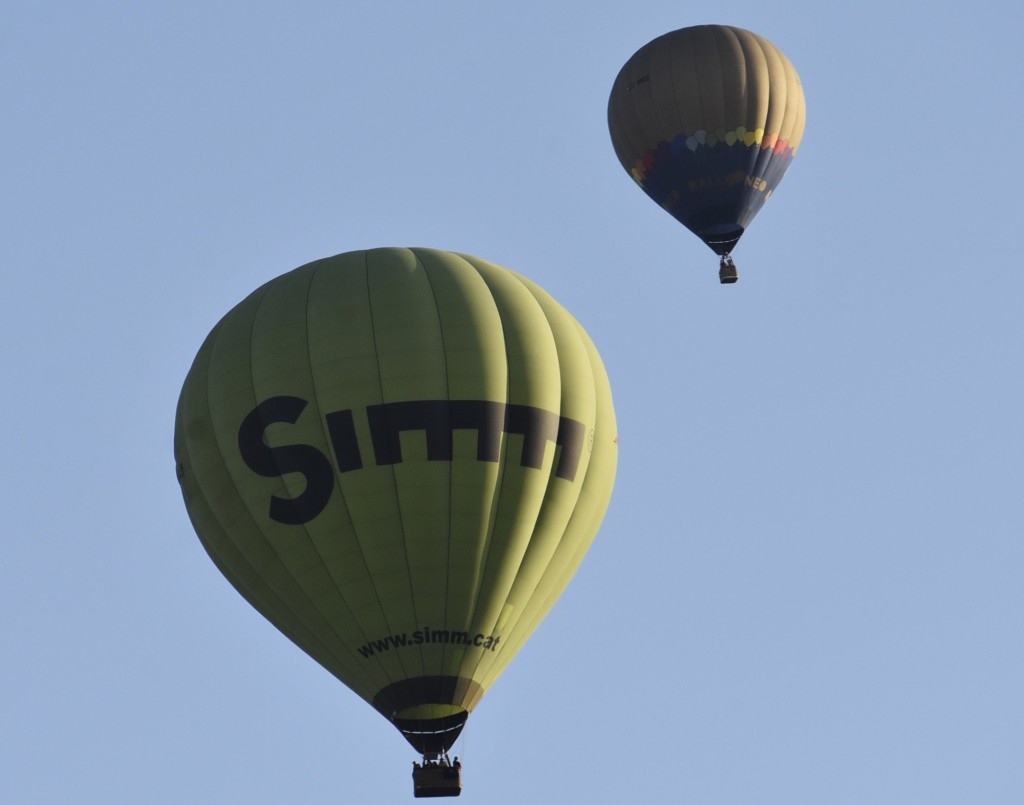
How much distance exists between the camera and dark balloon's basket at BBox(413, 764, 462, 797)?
33531mm

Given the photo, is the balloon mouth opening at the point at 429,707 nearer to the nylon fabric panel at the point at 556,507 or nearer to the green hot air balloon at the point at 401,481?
the green hot air balloon at the point at 401,481

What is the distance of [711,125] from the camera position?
47.0 meters

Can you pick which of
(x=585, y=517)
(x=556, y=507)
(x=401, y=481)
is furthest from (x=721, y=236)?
(x=401, y=481)

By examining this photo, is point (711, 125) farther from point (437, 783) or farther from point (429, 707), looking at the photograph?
point (437, 783)

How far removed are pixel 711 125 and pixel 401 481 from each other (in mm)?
15806

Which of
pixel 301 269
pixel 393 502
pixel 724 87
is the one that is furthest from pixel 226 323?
pixel 724 87

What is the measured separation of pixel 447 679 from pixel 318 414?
395cm

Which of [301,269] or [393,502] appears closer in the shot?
[393,502]

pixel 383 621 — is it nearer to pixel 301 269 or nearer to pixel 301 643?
pixel 301 643

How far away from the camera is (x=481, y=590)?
110 feet

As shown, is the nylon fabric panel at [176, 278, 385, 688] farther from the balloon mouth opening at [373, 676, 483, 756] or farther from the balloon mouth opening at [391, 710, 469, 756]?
the balloon mouth opening at [391, 710, 469, 756]

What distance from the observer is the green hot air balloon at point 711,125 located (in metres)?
47.2

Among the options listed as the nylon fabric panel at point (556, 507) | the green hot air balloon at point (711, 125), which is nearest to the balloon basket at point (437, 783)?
the nylon fabric panel at point (556, 507)

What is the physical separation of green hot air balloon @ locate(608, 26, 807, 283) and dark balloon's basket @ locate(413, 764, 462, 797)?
17.2 m
